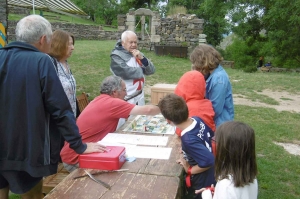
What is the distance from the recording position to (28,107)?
202cm

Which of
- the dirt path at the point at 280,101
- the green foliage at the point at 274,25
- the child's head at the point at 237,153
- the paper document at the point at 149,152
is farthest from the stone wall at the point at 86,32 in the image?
the child's head at the point at 237,153

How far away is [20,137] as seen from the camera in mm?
2057

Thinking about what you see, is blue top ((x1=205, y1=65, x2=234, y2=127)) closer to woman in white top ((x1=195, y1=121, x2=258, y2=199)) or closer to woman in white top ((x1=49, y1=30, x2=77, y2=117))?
woman in white top ((x1=195, y1=121, x2=258, y2=199))

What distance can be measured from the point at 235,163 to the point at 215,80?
1.22 metres

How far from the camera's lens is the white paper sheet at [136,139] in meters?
2.71

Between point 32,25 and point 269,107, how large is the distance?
6490mm

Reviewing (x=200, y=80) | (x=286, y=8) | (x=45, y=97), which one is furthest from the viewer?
(x=286, y=8)

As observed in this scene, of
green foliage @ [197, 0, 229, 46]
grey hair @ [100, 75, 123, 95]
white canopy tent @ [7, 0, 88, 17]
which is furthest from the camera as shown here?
green foliage @ [197, 0, 229, 46]

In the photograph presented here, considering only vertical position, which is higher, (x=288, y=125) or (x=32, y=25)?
(x=32, y=25)

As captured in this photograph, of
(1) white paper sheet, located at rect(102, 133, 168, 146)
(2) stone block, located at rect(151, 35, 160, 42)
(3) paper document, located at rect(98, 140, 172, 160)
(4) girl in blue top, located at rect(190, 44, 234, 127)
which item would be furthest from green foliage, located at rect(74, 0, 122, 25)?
(3) paper document, located at rect(98, 140, 172, 160)

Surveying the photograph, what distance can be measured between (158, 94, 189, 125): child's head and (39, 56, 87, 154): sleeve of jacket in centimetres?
64

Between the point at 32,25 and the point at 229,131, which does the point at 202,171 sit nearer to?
the point at 229,131

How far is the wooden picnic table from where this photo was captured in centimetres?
188

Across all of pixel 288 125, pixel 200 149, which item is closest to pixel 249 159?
pixel 200 149
